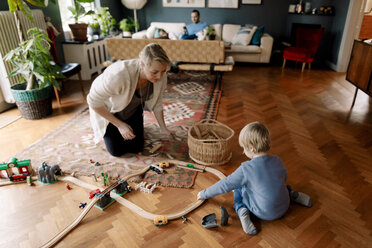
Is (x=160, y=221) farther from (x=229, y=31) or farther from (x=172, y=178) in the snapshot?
(x=229, y=31)

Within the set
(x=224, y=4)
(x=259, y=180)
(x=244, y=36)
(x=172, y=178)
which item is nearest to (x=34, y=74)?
(x=172, y=178)

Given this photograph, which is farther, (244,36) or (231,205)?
(244,36)

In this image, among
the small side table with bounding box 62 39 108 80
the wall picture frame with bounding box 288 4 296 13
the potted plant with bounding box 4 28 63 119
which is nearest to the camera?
the potted plant with bounding box 4 28 63 119

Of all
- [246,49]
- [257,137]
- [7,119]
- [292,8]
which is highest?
[292,8]

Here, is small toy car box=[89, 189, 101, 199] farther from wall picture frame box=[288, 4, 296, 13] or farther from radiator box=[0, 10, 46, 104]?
wall picture frame box=[288, 4, 296, 13]

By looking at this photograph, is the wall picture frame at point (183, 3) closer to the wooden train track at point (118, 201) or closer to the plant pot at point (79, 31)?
the plant pot at point (79, 31)

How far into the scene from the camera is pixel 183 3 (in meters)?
6.13

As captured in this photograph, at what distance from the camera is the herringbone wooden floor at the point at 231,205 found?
4.79 ft

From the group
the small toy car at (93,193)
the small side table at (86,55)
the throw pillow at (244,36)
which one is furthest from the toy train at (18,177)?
the throw pillow at (244,36)

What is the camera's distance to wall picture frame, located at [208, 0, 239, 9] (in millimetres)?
5918

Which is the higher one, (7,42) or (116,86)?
(7,42)

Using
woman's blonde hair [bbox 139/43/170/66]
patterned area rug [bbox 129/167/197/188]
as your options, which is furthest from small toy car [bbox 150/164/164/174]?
woman's blonde hair [bbox 139/43/170/66]

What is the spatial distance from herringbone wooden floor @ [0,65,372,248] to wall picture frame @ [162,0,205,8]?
13.7 ft

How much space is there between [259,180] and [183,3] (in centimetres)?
571
